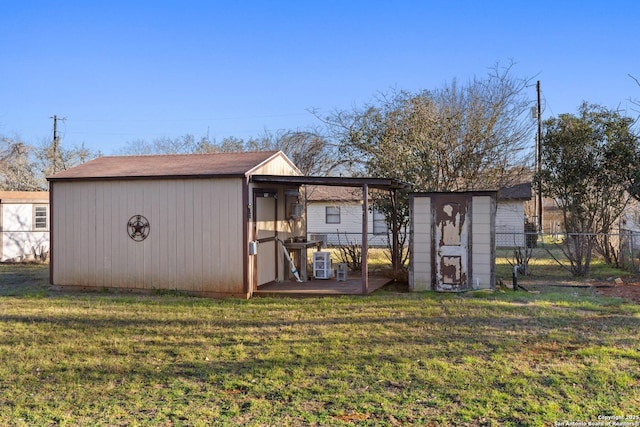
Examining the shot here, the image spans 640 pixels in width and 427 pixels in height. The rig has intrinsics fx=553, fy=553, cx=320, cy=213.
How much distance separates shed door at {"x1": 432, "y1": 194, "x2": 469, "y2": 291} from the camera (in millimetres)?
9320

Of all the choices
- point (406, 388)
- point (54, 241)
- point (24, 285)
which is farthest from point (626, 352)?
point (24, 285)

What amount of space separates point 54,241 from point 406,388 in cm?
814

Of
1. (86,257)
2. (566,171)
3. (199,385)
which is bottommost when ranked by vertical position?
(199,385)

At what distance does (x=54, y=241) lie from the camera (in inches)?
403

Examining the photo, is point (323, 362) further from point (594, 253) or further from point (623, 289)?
point (594, 253)

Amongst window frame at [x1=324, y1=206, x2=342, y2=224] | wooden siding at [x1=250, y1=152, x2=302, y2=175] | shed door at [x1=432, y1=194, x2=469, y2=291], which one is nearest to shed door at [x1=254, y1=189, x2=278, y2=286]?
wooden siding at [x1=250, y1=152, x2=302, y2=175]

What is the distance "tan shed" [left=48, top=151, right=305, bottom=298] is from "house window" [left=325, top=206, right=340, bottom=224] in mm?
11676

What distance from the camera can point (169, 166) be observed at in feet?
33.3

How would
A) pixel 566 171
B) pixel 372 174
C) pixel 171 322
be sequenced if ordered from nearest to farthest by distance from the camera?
pixel 171 322
pixel 566 171
pixel 372 174

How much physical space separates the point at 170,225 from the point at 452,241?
4823mm

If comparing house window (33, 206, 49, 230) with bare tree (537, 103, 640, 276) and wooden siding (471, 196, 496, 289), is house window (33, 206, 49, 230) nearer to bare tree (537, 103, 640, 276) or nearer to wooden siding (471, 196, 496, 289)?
wooden siding (471, 196, 496, 289)

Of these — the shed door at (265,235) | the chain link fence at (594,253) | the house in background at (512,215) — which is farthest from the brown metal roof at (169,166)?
the house in background at (512,215)

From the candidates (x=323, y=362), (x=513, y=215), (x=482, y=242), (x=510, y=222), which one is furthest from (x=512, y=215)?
(x=323, y=362)

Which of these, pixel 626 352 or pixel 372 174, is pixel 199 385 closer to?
pixel 626 352
